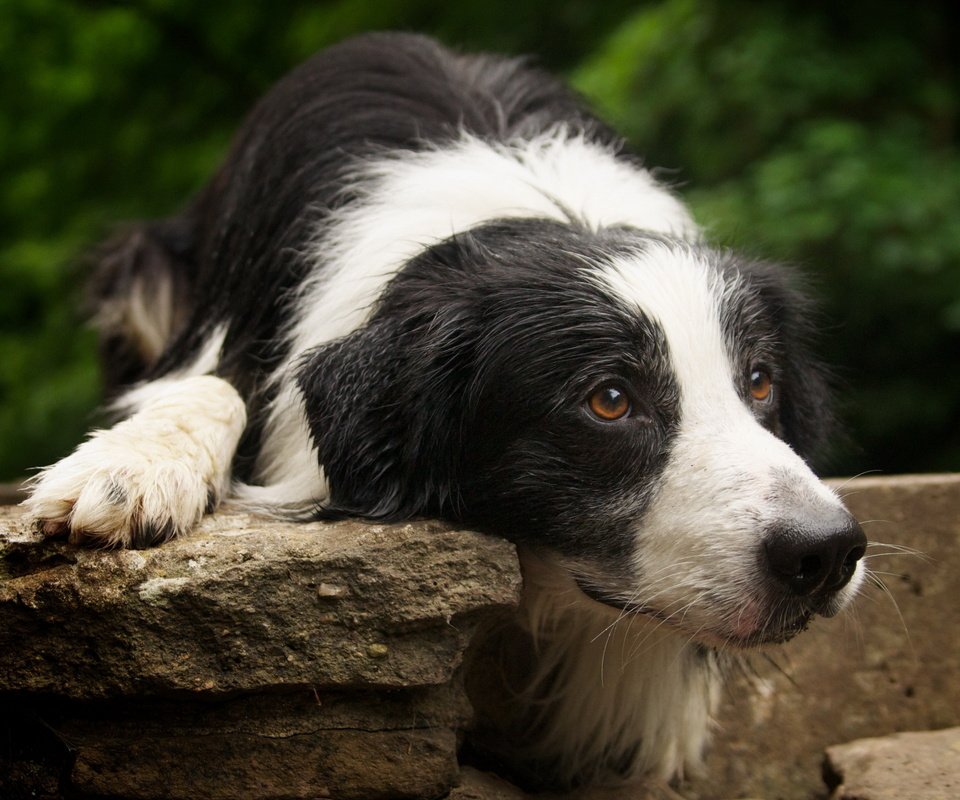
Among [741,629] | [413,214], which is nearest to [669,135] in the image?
[413,214]

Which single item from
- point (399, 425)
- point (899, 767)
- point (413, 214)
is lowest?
point (899, 767)

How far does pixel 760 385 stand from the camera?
2729mm

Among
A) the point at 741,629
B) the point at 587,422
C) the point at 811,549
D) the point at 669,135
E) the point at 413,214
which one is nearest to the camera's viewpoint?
the point at 811,549

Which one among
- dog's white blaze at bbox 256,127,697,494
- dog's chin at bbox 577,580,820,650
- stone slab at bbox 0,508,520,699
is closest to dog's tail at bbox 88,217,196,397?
dog's white blaze at bbox 256,127,697,494

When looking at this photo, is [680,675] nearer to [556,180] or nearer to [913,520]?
[913,520]

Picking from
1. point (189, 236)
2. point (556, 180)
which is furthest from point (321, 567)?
point (189, 236)

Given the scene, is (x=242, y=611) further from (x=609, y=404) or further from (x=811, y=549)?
(x=811, y=549)

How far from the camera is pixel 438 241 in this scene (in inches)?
114

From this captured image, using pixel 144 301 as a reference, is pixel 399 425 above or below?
above

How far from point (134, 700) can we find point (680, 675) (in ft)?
4.07

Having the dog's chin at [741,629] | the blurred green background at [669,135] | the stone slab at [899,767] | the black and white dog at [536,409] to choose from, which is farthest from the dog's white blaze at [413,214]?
the stone slab at [899,767]

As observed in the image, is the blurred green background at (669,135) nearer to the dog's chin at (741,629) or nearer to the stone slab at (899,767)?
the stone slab at (899,767)

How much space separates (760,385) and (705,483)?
50 cm

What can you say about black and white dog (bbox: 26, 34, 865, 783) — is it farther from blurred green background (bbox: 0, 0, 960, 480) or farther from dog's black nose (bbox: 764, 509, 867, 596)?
blurred green background (bbox: 0, 0, 960, 480)
